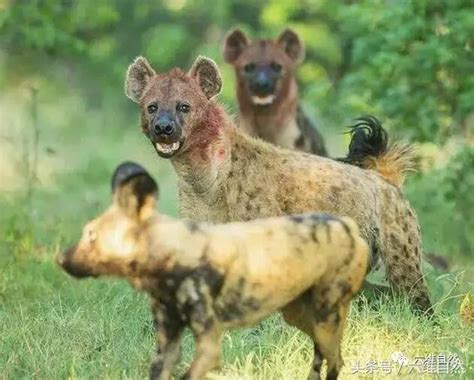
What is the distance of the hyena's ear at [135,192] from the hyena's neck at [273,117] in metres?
7.01

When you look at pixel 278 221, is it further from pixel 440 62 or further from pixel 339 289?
pixel 440 62

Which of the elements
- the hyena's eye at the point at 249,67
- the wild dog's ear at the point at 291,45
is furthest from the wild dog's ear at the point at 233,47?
the wild dog's ear at the point at 291,45

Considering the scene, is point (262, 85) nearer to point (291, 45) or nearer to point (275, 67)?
point (275, 67)

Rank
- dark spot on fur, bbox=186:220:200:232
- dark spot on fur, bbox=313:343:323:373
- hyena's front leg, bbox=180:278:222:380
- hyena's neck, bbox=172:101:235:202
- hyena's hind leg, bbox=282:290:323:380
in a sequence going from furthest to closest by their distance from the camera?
hyena's neck, bbox=172:101:235:202
dark spot on fur, bbox=313:343:323:373
hyena's hind leg, bbox=282:290:323:380
dark spot on fur, bbox=186:220:200:232
hyena's front leg, bbox=180:278:222:380

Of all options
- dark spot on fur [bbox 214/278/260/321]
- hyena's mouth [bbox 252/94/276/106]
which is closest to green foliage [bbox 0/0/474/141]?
hyena's mouth [bbox 252/94/276/106]

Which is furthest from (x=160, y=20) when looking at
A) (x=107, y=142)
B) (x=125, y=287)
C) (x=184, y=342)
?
(x=184, y=342)

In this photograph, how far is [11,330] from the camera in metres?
7.42

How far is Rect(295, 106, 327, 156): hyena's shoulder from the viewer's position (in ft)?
41.4

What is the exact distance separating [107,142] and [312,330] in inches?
510

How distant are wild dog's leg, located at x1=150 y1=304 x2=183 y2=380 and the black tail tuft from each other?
333cm

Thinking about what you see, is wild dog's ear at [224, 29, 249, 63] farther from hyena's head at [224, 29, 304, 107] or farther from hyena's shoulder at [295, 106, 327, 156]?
hyena's shoulder at [295, 106, 327, 156]

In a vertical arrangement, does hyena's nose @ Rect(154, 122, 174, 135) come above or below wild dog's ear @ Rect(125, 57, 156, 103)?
below

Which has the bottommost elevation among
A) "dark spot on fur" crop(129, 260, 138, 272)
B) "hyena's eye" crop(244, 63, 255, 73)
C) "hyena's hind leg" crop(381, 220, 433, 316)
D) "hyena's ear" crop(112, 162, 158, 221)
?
"hyena's hind leg" crop(381, 220, 433, 316)

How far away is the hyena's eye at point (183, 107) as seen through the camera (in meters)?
7.75
